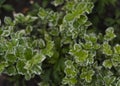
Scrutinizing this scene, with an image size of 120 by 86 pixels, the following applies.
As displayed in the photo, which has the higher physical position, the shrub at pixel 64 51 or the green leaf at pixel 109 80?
the shrub at pixel 64 51

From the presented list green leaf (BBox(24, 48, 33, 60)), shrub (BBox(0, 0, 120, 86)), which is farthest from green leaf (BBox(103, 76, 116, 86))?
green leaf (BBox(24, 48, 33, 60))

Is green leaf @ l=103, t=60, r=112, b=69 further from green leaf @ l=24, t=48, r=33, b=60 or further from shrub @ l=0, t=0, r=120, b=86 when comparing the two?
green leaf @ l=24, t=48, r=33, b=60

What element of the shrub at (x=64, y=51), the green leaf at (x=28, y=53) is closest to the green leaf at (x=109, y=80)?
the shrub at (x=64, y=51)

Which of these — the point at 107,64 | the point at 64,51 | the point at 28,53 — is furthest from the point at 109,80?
the point at 28,53

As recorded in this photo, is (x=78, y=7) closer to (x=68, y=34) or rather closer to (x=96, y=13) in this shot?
(x=68, y=34)

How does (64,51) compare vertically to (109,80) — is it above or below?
above

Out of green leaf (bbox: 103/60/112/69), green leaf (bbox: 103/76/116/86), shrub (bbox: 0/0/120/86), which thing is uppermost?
shrub (bbox: 0/0/120/86)

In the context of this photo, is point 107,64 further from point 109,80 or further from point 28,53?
point 28,53

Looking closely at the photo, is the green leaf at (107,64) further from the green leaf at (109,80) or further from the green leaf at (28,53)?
the green leaf at (28,53)
